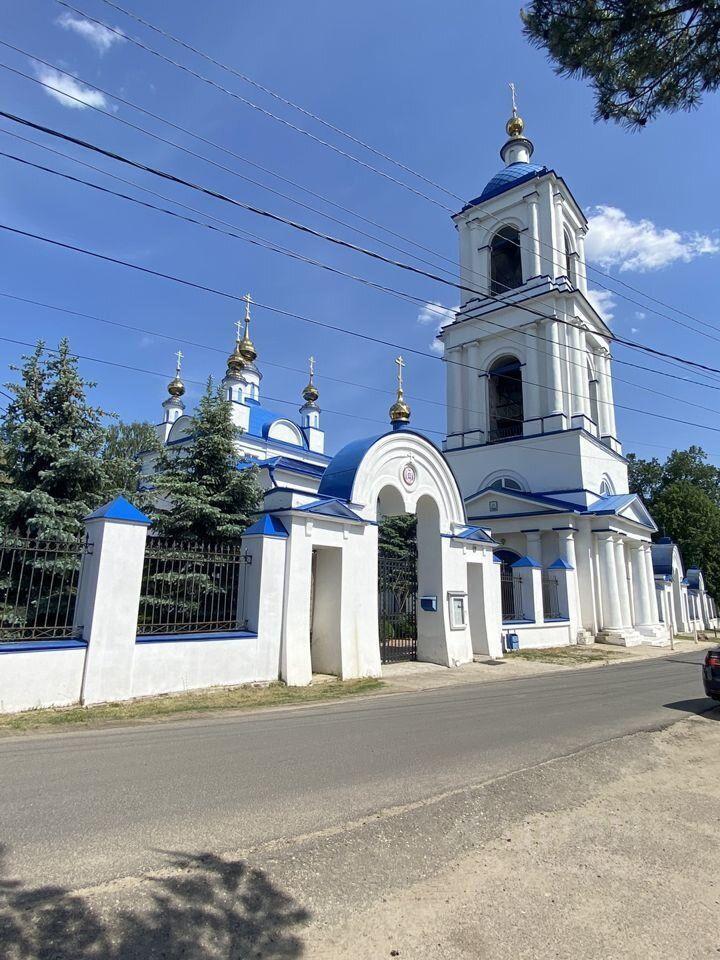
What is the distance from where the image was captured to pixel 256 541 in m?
10.4

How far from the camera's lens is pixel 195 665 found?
9.11 metres

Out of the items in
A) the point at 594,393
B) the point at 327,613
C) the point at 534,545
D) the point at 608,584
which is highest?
the point at 594,393

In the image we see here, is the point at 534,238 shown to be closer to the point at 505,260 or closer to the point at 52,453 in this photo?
the point at 505,260

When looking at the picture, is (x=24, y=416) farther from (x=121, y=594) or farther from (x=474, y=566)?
(x=474, y=566)

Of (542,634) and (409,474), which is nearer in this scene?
(409,474)

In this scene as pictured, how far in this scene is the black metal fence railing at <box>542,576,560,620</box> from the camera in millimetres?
20562

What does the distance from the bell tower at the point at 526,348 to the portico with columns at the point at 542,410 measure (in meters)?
0.06

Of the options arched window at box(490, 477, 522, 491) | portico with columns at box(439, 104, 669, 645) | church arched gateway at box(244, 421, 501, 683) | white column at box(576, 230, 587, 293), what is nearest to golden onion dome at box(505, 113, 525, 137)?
portico with columns at box(439, 104, 669, 645)

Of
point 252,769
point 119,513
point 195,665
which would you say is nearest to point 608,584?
point 195,665

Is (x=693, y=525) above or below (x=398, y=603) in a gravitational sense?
above

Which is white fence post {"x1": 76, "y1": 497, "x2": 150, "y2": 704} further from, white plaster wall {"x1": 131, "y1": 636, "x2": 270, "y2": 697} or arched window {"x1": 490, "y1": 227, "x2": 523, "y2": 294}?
arched window {"x1": 490, "y1": 227, "x2": 523, "y2": 294}

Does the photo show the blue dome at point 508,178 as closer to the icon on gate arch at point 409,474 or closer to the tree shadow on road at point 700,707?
the icon on gate arch at point 409,474

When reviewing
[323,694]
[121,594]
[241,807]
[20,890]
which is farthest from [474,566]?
[20,890]

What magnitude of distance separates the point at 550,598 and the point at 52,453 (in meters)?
16.9
